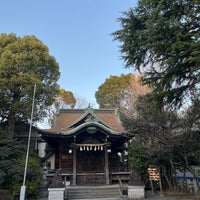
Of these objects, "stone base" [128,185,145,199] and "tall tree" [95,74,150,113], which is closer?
"stone base" [128,185,145,199]

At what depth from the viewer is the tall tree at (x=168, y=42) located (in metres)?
7.11

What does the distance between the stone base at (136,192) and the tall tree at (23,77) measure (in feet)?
32.0

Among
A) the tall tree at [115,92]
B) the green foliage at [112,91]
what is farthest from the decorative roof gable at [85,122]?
the green foliage at [112,91]

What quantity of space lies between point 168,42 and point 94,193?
9.28 m

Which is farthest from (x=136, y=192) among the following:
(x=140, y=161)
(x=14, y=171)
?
(x=14, y=171)

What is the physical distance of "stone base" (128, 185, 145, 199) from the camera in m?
11.0

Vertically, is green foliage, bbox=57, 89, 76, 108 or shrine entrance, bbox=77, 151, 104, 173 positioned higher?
green foliage, bbox=57, 89, 76, 108

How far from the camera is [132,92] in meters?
23.2

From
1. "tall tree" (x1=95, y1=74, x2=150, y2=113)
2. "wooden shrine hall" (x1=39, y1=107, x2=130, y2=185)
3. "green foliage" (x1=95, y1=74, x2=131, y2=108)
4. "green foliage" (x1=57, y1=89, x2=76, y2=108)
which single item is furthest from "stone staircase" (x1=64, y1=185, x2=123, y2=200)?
"green foliage" (x1=57, y1=89, x2=76, y2=108)

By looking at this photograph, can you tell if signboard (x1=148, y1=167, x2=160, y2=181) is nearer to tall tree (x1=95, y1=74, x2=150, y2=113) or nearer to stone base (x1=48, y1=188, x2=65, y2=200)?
stone base (x1=48, y1=188, x2=65, y2=200)

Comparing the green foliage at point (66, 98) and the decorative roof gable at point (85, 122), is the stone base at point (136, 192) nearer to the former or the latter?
the decorative roof gable at point (85, 122)

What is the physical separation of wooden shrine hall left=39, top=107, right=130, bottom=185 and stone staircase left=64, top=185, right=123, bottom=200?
5.73ft

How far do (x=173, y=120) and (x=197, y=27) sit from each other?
17.3 feet

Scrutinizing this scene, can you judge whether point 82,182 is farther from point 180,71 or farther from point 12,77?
point 180,71
